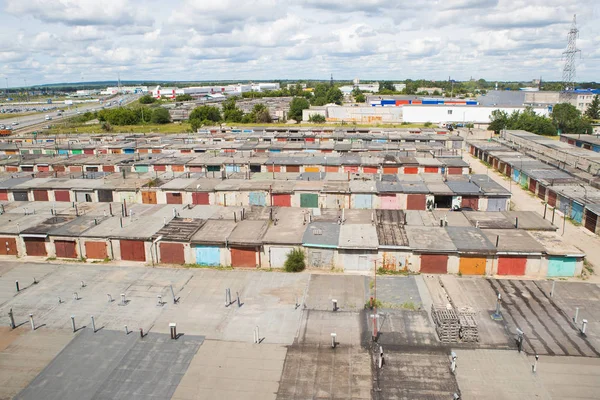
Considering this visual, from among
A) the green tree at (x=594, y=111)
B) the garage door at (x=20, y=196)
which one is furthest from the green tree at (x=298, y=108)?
the garage door at (x=20, y=196)

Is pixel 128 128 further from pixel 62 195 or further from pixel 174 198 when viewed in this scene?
pixel 174 198

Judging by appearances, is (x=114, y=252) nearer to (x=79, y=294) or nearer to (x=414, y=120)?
(x=79, y=294)

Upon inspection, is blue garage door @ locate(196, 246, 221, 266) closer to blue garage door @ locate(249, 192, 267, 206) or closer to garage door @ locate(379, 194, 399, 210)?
blue garage door @ locate(249, 192, 267, 206)

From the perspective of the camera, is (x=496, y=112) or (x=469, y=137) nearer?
(x=469, y=137)

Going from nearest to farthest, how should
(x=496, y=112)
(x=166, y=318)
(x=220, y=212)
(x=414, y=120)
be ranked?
(x=166, y=318) < (x=220, y=212) < (x=496, y=112) < (x=414, y=120)

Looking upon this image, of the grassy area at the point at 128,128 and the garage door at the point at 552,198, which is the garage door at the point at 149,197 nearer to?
the garage door at the point at 552,198

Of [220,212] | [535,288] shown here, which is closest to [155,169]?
[220,212]

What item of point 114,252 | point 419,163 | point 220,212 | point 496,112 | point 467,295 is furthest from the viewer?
point 496,112

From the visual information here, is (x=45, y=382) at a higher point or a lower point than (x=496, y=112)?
lower
